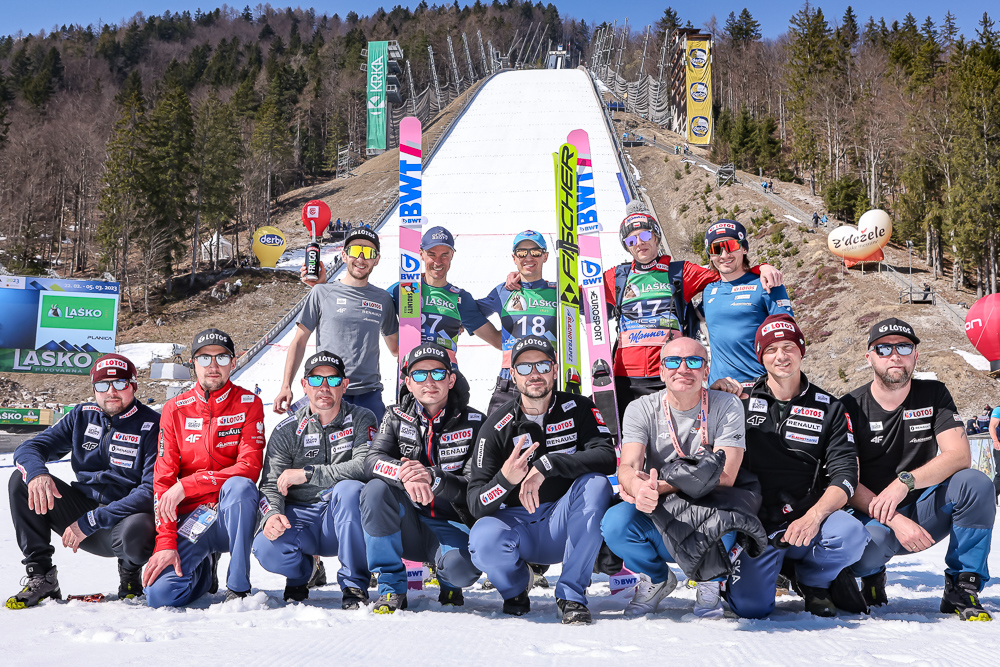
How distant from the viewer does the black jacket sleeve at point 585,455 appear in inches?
127

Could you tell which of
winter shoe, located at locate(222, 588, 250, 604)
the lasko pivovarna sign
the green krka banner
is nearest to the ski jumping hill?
the lasko pivovarna sign

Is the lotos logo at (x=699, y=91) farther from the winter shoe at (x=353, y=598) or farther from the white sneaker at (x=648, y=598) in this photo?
the winter shoe at (x=353, y=598)

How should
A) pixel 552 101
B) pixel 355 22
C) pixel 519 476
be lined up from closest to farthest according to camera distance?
Answer: pixel 519 476 → pixel 552 101 → pixel 355 22

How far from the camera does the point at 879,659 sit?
2303 millimetres

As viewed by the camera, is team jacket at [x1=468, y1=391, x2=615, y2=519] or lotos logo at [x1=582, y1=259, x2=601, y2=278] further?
lotos logo at [x1=582, y1=259, x2=601, y2=278]

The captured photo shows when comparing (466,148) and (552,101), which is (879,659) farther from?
(552,101)

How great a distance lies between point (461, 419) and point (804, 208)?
80.2 feet

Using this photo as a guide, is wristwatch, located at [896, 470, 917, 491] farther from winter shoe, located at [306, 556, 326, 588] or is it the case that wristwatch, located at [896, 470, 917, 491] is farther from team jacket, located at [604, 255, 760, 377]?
winter shoe, located at [306, 556, 326, 588]

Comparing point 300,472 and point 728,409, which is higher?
point 728,409

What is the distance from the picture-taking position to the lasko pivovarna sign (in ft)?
45.5

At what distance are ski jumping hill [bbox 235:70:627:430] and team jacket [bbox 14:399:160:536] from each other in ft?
24.0

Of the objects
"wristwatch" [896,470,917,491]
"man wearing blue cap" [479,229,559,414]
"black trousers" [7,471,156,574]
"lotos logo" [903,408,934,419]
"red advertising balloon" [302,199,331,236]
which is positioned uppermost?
"red advertising balloon" [302,199,331,236]

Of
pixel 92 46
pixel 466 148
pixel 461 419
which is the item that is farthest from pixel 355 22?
pixel 461 419

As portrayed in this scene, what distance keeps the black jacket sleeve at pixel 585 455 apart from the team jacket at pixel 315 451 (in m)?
0.93
